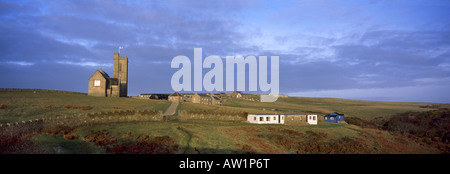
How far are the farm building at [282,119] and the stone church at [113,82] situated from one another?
5229cm

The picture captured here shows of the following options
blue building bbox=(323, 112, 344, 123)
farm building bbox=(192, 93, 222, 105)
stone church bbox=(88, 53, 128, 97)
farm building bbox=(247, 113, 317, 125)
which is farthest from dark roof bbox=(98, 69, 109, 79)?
blue building bbox=(323, 112, 344, 123)

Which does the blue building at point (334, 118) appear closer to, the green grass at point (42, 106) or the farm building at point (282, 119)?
the farm building at point (282, 119)

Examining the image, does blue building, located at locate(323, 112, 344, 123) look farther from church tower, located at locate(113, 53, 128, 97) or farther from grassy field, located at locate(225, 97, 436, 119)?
church tower, located at locate(113, 53, 128, 97)

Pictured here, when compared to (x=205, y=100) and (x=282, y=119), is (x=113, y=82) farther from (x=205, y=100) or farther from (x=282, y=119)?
(x=282, y=119)

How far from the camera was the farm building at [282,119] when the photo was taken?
155 ft

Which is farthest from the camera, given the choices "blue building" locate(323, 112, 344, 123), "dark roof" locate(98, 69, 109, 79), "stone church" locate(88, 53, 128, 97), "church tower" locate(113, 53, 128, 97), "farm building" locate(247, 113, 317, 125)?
"church tower" locate(113, 53, 128, 97)

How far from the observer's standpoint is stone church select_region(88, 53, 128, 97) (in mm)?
77188

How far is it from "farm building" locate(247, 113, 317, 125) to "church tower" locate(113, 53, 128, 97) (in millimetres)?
54880

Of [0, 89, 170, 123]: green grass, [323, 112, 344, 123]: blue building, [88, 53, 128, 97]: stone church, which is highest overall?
[88, 53, 128, 97]: stone church

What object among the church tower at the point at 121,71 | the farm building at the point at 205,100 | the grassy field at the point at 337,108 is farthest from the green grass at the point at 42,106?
the grassy field at the point at 337,108

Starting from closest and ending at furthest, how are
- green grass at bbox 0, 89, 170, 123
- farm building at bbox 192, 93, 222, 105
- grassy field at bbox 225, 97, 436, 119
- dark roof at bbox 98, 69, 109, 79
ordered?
green grass at bbox 0, 89, 170, 123 → dark roof at bbox 98, 69, 109, 79 → grassy field at bbox 225, 97, 436, 119 → farm building at bbox 192, 93, 222, 105
